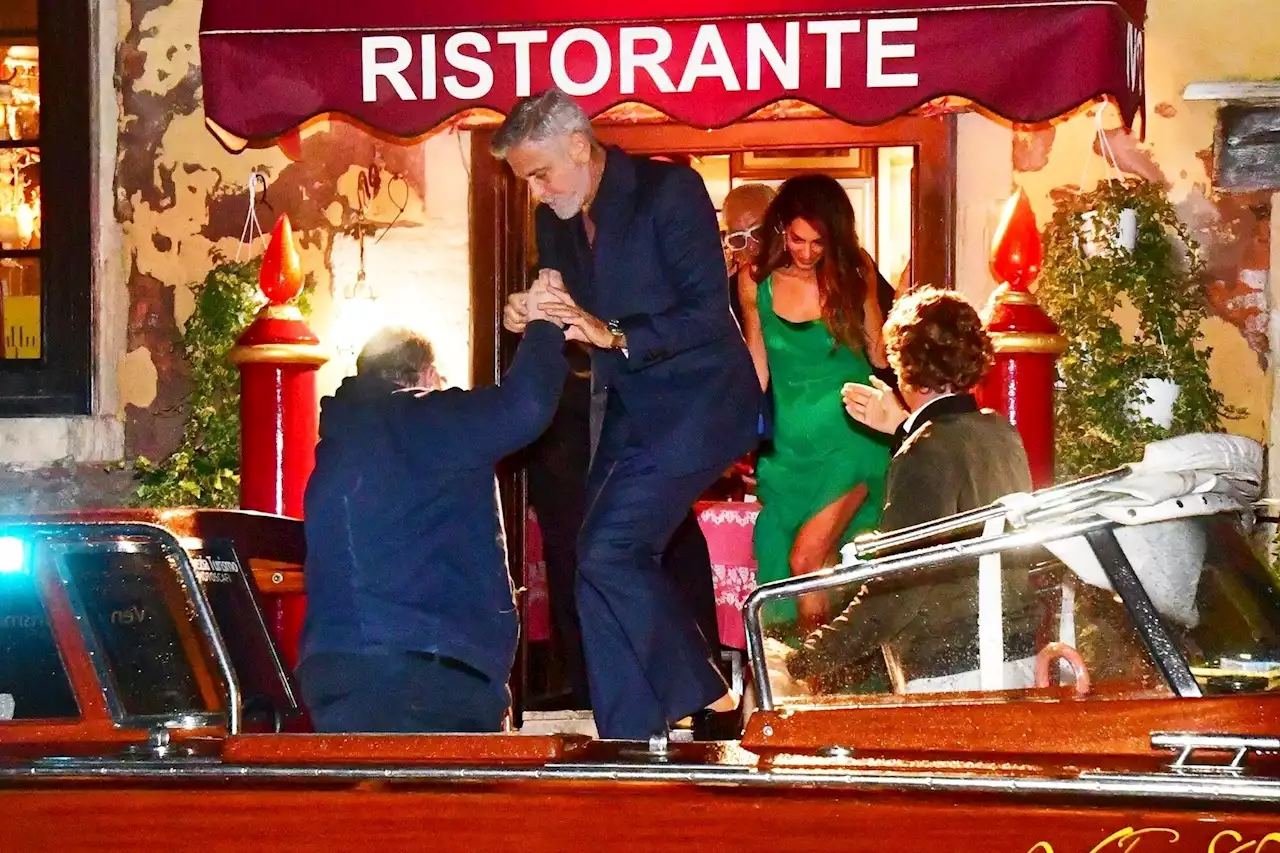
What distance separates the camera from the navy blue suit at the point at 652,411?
198 inches

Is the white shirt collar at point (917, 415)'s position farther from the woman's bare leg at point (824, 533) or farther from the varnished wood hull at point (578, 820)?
the varnished wood hull at point (578, 820)

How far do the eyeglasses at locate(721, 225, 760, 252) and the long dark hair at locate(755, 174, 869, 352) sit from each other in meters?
0.52

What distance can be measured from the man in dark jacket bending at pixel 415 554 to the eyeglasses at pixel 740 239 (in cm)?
298

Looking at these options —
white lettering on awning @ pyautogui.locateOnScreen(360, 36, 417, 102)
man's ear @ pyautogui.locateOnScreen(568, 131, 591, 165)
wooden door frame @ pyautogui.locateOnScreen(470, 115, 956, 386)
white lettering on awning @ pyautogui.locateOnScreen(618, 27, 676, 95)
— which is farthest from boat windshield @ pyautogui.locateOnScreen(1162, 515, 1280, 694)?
wooden door frame @ pyautogui.locateOnScreen(470, 115, 956, 386)

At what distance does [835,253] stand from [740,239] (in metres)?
0.73

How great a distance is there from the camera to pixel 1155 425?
22.2ft

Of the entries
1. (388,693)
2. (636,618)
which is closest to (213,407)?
(636,618)

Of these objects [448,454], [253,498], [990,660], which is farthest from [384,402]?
[253,498]

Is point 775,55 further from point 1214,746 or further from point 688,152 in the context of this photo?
point 1214,746

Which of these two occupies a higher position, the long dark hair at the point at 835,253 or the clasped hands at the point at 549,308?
the long dark hair at the point at 835,253

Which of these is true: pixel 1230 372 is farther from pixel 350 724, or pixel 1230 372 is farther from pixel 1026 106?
pixel 350 724

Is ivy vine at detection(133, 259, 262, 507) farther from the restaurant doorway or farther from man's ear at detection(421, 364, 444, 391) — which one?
man's ear at detection(421, 364, 444, 391)

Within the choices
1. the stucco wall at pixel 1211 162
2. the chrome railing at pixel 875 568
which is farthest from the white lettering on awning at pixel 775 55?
the chrome railing at pixel 875 568

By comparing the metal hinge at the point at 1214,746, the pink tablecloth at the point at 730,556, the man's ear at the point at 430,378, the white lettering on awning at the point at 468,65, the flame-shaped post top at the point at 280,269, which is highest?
the white lettering on awning at the point at 468,65
